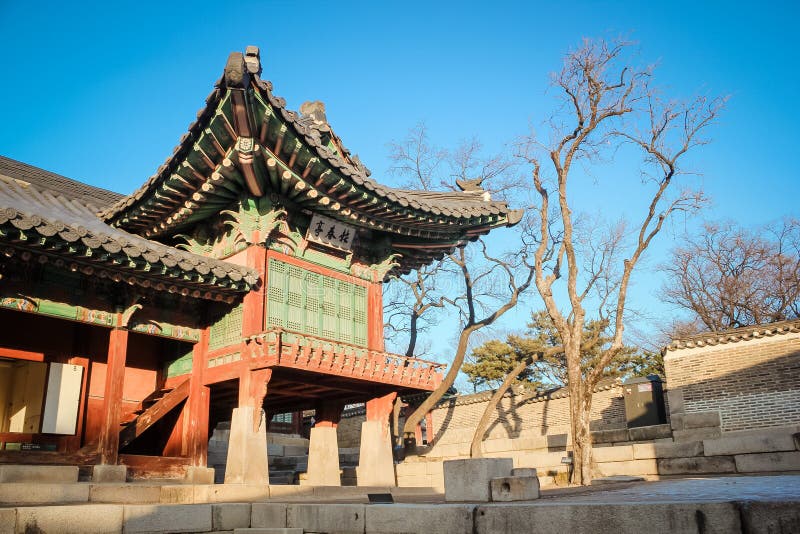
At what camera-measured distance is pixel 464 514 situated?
22.0 ft

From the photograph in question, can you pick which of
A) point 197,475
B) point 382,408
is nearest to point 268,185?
point 382,408

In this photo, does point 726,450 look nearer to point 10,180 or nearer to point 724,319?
point 10,180

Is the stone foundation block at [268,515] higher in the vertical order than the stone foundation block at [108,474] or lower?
lower

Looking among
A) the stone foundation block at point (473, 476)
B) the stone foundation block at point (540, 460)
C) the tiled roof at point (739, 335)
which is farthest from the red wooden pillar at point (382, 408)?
the tiled roof at point (739, 335)

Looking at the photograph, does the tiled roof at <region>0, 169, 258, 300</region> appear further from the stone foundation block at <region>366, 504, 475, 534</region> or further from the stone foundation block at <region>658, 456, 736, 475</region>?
the stone foundation block at <region>658, 456, 736, 475</region>

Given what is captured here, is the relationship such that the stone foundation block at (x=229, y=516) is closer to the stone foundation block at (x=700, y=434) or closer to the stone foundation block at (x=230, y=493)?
the stone foundation block at (x=230, y=493)

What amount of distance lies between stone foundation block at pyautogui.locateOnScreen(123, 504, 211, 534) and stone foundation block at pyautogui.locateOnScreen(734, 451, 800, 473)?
10.5m

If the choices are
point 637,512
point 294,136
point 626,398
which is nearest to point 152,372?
point 294,136

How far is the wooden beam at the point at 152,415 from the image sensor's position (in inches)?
499

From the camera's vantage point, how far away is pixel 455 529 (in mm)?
6715

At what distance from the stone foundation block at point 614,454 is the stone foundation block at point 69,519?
1016cm

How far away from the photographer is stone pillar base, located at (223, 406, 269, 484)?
12.0m

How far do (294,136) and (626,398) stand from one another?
15.8m

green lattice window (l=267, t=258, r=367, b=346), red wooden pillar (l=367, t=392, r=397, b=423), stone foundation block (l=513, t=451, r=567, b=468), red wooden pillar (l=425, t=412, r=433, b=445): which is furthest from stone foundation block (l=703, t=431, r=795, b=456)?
red wooden pillar (l=425, t=412, r=433, b=445)
